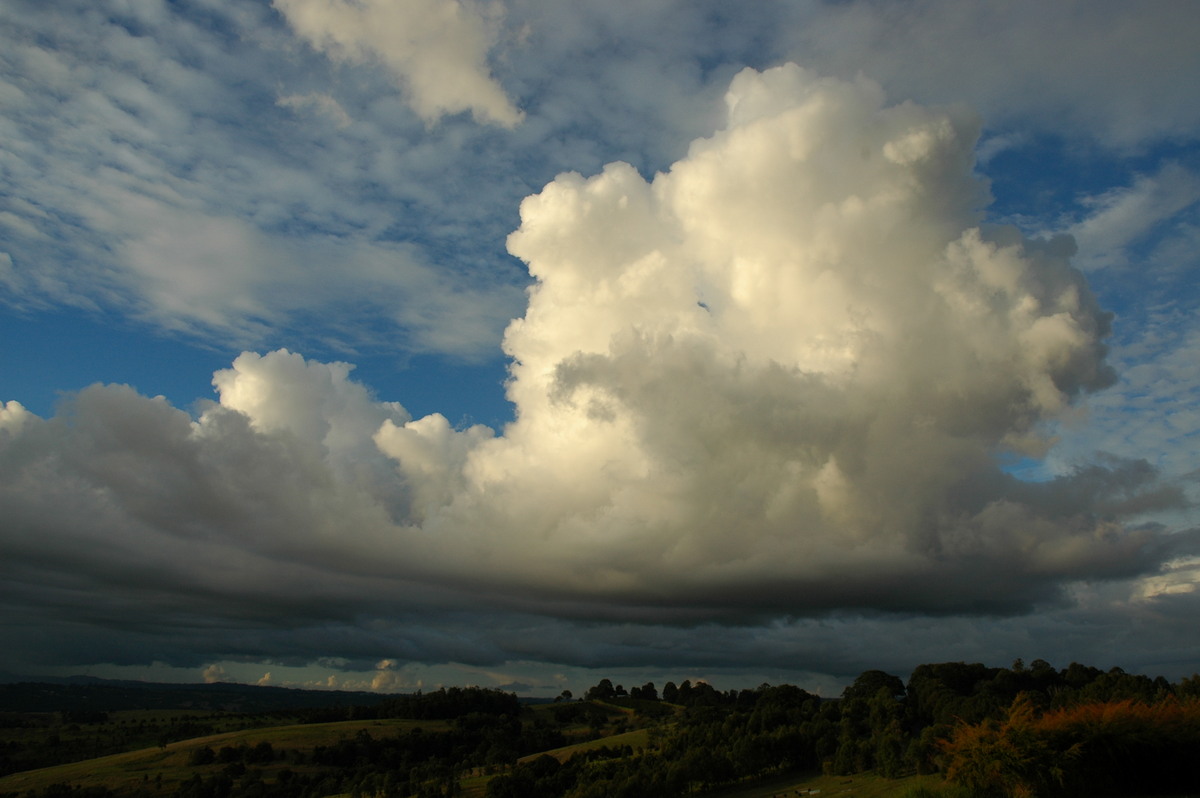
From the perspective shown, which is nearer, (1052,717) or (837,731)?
(1052,717)

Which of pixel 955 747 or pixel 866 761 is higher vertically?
pixel 955 747

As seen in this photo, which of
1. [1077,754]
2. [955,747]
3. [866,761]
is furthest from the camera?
[866,761]

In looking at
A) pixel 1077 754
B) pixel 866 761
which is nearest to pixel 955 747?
pixel 1077 754

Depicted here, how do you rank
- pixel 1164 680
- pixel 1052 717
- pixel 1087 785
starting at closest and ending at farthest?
1. pixel 1087 785
2. pixel 1052 717
3. pixel 1164 680

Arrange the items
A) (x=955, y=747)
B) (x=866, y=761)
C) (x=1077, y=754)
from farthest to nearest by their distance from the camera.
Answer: (x=866, y=761)
(x=955, y=747)
(x=1077, y=754)

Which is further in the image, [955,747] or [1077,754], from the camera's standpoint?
[955,747]

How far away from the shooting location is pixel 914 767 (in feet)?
408

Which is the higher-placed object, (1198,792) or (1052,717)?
(1052,717)

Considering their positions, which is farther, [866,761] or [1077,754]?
[866,761]

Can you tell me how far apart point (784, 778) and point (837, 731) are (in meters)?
19.1

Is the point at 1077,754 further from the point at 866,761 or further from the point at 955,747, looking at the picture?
the point at 866,761

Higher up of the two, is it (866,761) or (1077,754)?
(1077,754)

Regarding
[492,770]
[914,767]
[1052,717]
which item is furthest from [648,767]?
[1052,717]

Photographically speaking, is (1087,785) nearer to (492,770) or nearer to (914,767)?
(914,767)
